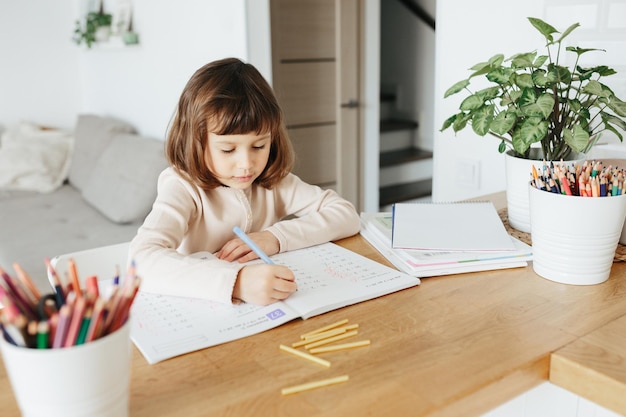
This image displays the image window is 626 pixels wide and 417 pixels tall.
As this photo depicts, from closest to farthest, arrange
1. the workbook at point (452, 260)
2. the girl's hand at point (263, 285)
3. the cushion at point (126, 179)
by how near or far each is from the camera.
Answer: the girl's hand at point (263, 285)
the workbook at point (452, 260)
the cushion at point (126, 179)

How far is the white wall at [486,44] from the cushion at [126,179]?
4.43 ft

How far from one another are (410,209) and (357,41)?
218cm

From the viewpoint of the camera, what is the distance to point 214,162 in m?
1.22

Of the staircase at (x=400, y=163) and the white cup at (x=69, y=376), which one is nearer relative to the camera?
the white cup at (x=69, y=376)

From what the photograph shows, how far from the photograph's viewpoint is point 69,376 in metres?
0.57

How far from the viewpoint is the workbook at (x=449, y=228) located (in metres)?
1.13

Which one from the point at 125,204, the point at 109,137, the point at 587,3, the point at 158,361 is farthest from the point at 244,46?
the point at 158,361

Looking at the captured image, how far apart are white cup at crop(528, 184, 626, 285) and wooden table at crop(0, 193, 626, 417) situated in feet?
0.11

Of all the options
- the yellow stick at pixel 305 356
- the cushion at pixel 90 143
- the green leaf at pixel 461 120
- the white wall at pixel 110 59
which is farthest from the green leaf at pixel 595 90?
the cushion at pixel 90 143

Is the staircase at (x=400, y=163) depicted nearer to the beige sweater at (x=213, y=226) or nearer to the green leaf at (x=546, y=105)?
the beige sweater at (x=213, y=226)

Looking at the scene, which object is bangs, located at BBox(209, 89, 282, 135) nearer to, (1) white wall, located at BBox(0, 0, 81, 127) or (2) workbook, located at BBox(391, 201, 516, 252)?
(2) workbook, located at BBox(391, 201, 516, 252)

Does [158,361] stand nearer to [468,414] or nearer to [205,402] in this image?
[205,402]

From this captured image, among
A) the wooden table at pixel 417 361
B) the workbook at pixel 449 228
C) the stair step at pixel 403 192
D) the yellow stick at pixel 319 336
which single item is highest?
the workbook at pixel 449 228

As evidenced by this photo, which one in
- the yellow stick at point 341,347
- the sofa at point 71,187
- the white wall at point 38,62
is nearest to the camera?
the yellow stick at point 341,347
